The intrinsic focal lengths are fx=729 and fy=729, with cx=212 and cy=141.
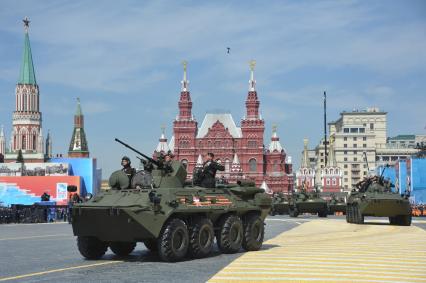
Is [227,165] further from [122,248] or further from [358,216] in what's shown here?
[122,248]

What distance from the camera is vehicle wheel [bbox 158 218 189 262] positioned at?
43.3ft

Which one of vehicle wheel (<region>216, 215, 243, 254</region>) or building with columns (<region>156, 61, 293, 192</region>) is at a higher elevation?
building with columns (<region>156, 61, 293, 192</region>)

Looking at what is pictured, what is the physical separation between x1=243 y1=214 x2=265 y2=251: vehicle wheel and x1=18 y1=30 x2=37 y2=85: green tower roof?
151163mm

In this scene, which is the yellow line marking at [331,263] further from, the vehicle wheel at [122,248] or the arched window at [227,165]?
the arched window at [227,165]

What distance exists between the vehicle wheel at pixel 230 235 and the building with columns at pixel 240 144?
11389 cm

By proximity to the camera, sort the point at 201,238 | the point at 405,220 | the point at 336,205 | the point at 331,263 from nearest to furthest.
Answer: the point at 331,263, the point at 201,238, the point at 405,220, the point at 336,205

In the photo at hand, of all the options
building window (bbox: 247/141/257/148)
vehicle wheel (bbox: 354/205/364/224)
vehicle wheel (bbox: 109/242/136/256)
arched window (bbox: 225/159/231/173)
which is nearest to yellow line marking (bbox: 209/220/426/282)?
vehicle wheel (bbox: 109/242/136/256)

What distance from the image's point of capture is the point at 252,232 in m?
16.0

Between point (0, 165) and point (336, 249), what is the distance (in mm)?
110204

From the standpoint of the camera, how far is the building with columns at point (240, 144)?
5187 inches

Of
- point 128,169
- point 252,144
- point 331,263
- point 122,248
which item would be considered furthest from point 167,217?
point 252,144

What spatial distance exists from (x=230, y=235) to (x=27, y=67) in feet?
506

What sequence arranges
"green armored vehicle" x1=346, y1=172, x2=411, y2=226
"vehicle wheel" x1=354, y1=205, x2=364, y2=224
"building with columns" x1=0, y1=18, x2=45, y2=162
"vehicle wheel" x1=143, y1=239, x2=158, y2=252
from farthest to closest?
"building with columns" x1=0, y1=18, x2=45, y2=162, "vehicle wheel" x1=354, y1=205, x2=364, y2=224, "green armored vehicle" x1=346, y1=172, x2=411, y2=226, "vehicle wheel" x1=143, y1=239, x2=158, y2=252

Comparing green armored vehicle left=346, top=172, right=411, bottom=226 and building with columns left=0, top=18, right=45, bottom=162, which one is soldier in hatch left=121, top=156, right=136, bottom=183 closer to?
green armored vehicle left=346, top=172, right=411, bottom=226
